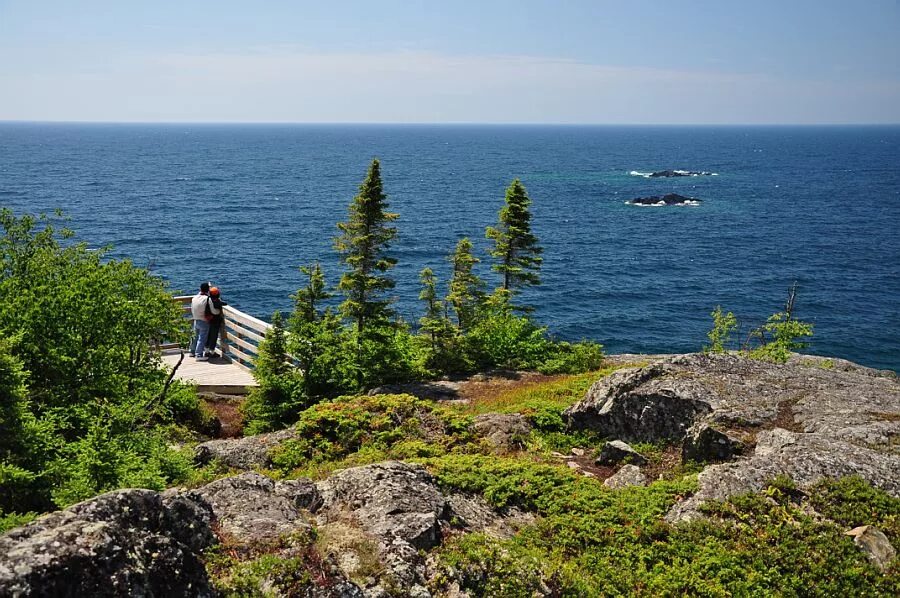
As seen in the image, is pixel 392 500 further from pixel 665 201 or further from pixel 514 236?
pixel 665 201

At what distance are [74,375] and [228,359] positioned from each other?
11.5 metres

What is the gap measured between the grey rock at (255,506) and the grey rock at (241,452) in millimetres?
4459

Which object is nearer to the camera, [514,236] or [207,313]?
[207,313]

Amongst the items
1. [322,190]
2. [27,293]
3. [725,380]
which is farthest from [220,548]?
[322,190]

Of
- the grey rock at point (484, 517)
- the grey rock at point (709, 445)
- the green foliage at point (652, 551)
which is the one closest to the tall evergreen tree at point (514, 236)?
the grey rock at point (709, 445)

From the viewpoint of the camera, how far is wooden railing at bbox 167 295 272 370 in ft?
73.5

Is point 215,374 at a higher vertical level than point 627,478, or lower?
lower

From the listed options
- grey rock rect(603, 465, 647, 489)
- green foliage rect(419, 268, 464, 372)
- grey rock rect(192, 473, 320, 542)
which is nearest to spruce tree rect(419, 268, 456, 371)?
green foliage rect(419, 268, 464, 372)

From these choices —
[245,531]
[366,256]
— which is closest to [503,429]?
[245,531]

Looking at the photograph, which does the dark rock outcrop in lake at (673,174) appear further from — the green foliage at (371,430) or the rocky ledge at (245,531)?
the rocky ledge at (245,531)

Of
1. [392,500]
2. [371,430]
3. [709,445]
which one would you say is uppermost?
[392,500]

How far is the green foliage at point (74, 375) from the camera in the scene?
31.4 feet

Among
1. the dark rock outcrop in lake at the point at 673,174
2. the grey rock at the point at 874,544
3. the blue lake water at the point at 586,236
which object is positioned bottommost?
the blue lake water at the point at 586,236

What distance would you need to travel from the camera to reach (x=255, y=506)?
8250 millimetres
